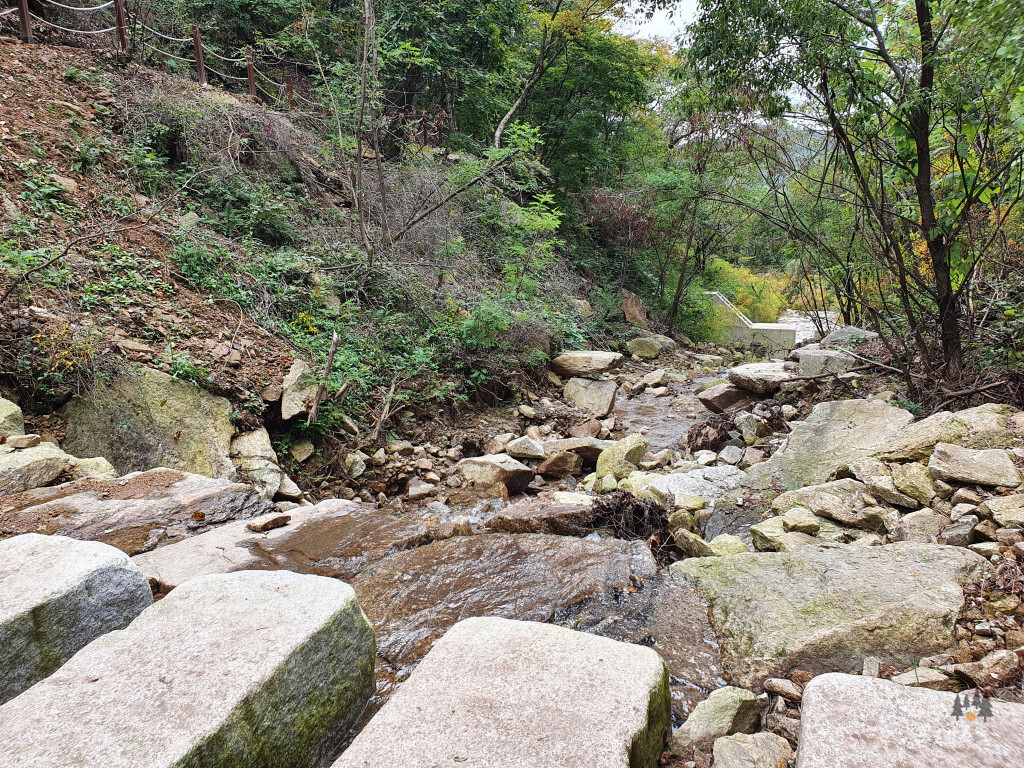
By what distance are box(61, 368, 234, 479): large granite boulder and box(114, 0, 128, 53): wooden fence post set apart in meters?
6.97

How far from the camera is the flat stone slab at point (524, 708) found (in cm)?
123

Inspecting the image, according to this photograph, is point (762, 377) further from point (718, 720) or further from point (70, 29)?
point (70, 29)

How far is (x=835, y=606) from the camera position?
2.14m

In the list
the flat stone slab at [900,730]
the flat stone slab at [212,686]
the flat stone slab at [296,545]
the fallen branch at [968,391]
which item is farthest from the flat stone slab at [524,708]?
the fallen branch at [968,391]

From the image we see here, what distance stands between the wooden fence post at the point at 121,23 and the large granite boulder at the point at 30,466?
773 cm

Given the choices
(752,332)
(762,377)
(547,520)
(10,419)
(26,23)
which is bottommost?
(547,520)

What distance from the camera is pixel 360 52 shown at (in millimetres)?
8477

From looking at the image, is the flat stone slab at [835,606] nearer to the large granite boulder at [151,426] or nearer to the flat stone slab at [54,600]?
the flat stone slab at [54,600]

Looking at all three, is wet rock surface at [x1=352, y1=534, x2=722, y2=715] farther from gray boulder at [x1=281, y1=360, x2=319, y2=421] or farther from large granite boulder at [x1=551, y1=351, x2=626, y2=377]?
large granite boulder at [x1=551, y1=351, x2=626, y2=377]

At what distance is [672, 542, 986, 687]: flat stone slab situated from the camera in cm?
192

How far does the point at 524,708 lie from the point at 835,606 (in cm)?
150

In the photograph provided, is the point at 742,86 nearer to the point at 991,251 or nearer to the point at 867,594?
the point at 991,251

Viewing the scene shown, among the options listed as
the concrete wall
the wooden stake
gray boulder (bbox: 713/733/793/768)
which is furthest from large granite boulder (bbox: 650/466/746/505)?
the concrete wall

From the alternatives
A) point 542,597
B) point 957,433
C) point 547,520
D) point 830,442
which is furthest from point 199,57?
point 957,433
